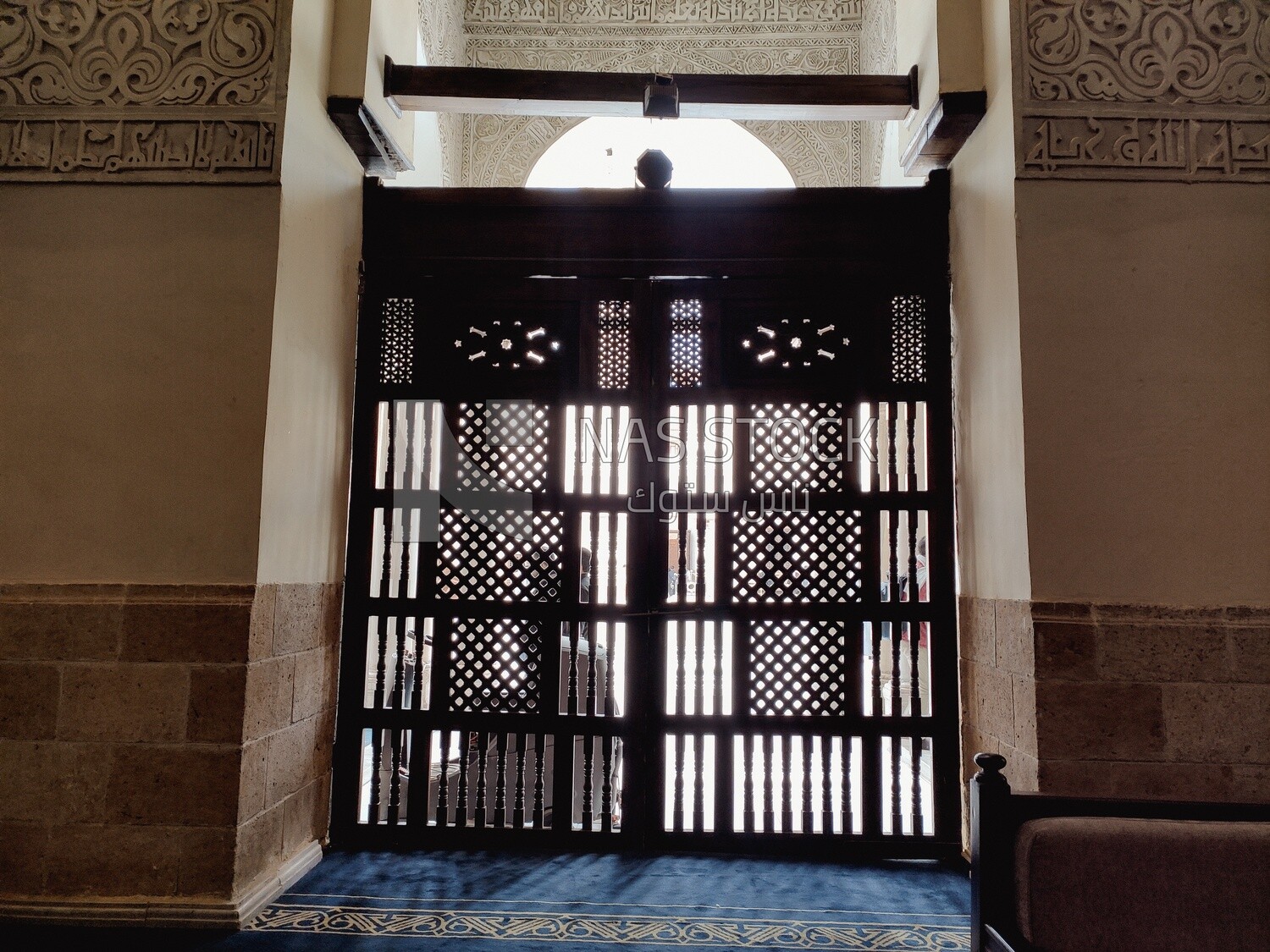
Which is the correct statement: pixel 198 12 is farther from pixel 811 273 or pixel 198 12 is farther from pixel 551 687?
pixel 551 687

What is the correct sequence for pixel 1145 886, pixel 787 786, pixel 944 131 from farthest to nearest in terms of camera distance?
1. pixel 787 786
2. pixel 944 131
3. pixel 1145 886

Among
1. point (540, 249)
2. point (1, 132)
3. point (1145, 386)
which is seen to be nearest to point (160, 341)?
point (1, 132)

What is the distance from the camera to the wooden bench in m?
1.46

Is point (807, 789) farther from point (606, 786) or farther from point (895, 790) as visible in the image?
point (606, 786)

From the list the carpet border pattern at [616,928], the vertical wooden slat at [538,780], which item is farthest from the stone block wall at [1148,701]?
the vertical wooden slat at [538,780]

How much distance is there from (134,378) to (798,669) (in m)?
2.56

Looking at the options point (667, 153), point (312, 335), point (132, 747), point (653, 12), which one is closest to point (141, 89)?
point (312, 335)

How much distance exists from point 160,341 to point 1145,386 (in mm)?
3133

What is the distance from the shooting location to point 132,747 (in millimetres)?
2502

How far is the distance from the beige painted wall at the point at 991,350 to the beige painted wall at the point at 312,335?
2385 mm

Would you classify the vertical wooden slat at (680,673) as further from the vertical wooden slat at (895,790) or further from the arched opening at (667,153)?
the arched opening at (667,153)

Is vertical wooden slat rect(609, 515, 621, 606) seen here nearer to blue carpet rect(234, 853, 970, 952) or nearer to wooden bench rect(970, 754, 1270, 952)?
blue carpet rect(234, 853, 970, 952)

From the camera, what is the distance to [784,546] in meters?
3.28

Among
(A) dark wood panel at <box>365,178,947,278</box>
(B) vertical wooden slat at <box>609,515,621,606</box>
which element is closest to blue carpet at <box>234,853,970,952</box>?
(B) vertical wooden slat at <box>609,515,621,606</box>
